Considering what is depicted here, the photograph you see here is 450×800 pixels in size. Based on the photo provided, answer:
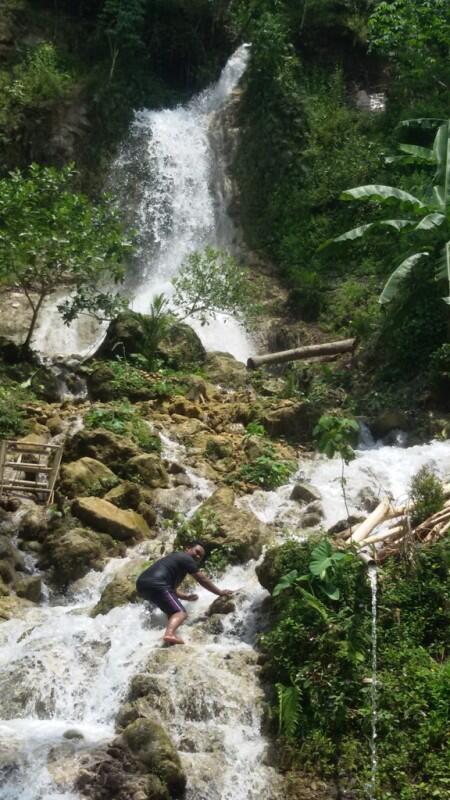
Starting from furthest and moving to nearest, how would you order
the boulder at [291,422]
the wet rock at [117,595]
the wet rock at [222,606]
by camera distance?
1. the boulder at [291,422]
2. the wet rock at [117,595]
3. the wet rock at [222,606]

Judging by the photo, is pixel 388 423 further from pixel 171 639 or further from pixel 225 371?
pixel 171 639

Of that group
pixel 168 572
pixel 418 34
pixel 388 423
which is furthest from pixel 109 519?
pixel 418 34

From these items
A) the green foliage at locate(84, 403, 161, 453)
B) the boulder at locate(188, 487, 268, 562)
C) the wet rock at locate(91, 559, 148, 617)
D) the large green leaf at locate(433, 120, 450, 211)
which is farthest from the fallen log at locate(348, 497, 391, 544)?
the large green leaf at locate(433, 120, 450, 211)

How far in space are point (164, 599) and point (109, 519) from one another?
2.58m

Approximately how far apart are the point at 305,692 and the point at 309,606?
2.76ft

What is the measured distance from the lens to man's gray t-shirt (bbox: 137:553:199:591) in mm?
9245

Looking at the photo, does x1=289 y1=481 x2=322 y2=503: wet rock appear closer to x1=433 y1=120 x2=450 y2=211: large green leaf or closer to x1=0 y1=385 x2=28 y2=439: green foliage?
x1=0 y1=385 x2=28 y2=439: green foliage

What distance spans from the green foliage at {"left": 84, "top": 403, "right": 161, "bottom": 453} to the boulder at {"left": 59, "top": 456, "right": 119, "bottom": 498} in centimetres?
126

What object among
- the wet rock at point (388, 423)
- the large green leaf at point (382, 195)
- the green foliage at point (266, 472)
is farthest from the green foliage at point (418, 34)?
the green foliage at point (266, 472)

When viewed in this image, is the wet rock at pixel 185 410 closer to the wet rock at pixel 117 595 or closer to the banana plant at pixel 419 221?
the banana plant at pixel 419 221

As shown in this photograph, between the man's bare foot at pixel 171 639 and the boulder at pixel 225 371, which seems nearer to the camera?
the man's bare foot at pixel 171 639

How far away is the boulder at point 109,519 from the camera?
11.5 meters

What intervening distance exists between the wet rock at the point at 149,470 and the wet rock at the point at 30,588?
2577 millimetres

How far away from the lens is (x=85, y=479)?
12453mm
